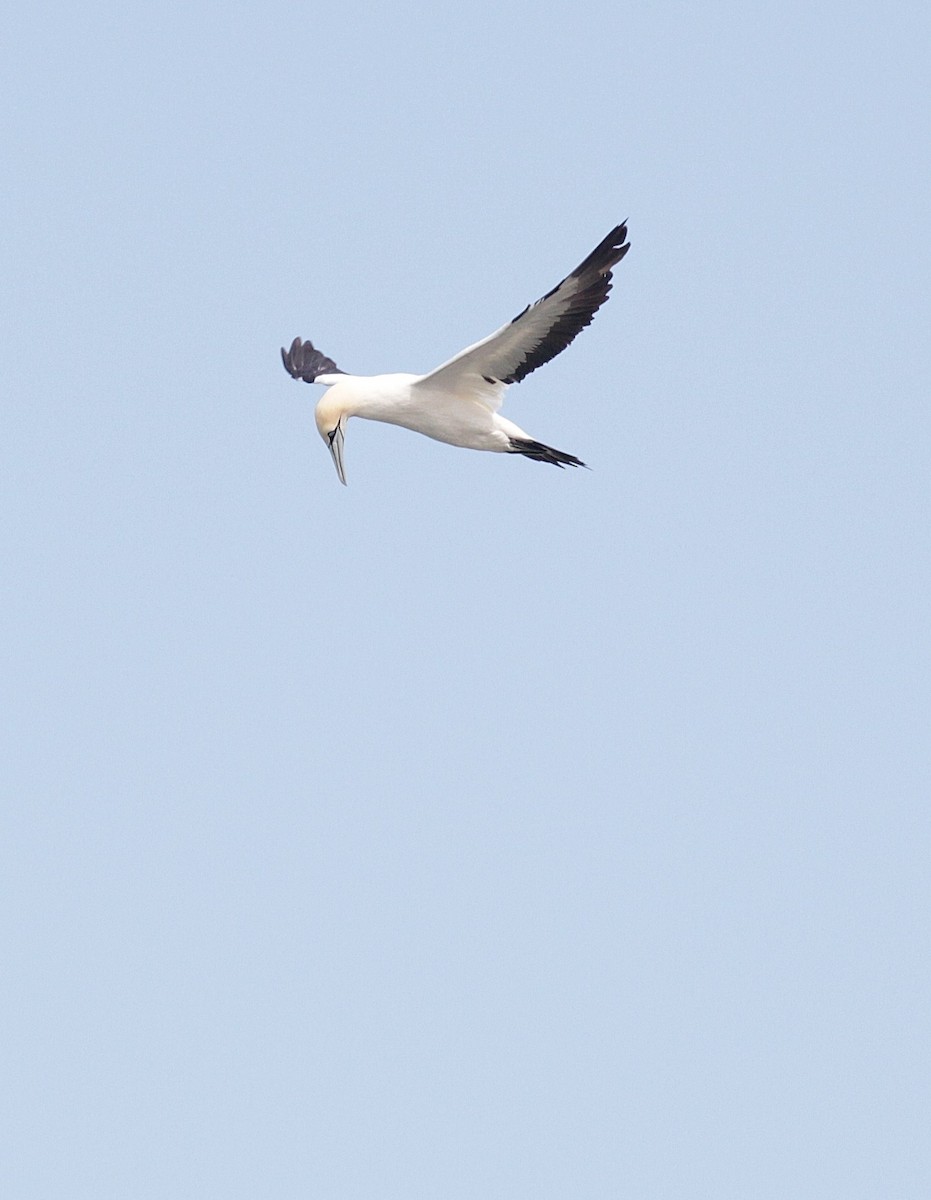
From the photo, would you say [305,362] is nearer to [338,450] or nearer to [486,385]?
[338,450]

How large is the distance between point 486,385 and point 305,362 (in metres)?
6.27

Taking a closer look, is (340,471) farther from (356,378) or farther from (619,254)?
(619,254)

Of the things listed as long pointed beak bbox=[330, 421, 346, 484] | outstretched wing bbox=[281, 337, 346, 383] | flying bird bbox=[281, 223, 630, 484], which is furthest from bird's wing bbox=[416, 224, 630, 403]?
outstretched wing bbox=[281, 337, 346, 383]

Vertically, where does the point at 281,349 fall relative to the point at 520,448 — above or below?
above

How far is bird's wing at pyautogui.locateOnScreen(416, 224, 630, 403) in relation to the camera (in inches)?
744

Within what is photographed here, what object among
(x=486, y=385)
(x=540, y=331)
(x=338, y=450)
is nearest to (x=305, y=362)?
(x=338, y=450)

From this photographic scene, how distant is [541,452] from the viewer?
21250 millimetres

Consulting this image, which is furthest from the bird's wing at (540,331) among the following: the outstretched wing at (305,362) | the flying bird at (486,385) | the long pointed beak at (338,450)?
the outstretched wing at (305,362)

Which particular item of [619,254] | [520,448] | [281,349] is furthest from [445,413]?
[281,349]

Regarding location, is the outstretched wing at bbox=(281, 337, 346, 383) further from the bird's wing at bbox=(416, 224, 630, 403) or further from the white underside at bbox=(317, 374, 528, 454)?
the bird's wing at bbox=(416, 224, 630, 403)

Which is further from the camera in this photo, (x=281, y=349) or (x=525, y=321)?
(x=281, y=349)

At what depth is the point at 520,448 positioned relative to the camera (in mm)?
21250

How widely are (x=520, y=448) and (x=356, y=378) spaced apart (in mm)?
1779

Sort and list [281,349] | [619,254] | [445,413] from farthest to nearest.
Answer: [281,349] → [445,413] → [619,254]
